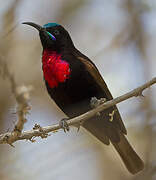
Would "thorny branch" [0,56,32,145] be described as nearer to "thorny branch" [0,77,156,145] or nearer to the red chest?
"thorny branch" [0,77,156,145]

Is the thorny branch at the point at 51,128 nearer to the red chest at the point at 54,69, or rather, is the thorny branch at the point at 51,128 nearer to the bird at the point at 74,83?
the bird at the point at 74,83

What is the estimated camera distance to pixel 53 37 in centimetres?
486

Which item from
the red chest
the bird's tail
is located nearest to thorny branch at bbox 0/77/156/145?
the red chest

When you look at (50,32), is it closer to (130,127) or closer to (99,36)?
(130,127)

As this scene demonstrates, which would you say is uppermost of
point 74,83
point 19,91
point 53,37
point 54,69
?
point 19,91

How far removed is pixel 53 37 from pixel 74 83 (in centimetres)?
75

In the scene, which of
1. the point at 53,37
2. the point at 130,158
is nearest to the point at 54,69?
the point at 53,37

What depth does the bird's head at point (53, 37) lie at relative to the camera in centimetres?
479

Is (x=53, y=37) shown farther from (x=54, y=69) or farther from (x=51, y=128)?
(x=51, y=128)

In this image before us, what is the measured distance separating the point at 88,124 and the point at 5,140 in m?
1.51

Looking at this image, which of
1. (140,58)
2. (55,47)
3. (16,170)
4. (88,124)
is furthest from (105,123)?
(140,58)

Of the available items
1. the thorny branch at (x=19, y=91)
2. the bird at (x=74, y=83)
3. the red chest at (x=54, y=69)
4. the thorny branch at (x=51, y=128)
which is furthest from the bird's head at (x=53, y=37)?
the thorny branch at (x=19, y=91)

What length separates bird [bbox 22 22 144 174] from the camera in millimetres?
4422

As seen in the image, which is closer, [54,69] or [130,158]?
[54,69]
